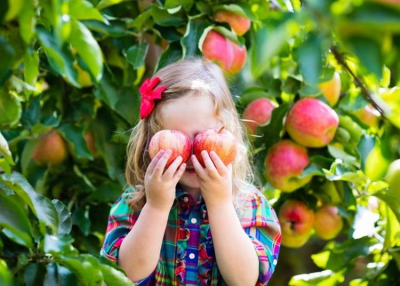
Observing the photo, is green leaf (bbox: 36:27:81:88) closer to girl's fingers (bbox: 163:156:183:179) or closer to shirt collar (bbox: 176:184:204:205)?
girl's fingers (bbox: 163:156:183:179)

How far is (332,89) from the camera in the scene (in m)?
1.93

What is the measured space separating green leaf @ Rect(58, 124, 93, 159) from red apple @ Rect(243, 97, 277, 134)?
41cm

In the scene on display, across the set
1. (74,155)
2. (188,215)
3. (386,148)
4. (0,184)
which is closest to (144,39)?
(74,155)

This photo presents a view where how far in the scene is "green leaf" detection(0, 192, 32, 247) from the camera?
2.88ft

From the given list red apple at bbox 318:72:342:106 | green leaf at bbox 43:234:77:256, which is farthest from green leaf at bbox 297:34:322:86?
red apple at bbox 318:72:342:106

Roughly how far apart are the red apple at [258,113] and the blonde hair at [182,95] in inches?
11.7

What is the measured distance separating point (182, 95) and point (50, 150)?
0.65 meters

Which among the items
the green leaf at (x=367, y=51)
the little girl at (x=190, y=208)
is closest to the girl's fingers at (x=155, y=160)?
the little girl at (x=190, y=208)

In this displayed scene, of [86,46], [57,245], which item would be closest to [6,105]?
[57,245]

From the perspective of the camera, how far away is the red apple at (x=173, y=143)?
1302mm

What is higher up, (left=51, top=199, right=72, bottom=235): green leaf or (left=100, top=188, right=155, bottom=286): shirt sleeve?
(left=51, top=199, right=72, bottom=235): green leaf

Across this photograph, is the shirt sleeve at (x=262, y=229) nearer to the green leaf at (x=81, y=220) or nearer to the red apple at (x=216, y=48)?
the red apple at (x=216, y=48)

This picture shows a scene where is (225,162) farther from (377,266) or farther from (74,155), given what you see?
(74,155)

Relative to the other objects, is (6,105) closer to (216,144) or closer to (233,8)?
(216,144)
